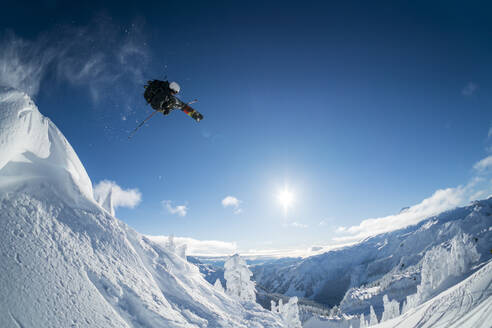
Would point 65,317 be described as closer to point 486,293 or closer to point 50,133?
point 50,133

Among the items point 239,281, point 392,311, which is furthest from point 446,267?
point 239,281

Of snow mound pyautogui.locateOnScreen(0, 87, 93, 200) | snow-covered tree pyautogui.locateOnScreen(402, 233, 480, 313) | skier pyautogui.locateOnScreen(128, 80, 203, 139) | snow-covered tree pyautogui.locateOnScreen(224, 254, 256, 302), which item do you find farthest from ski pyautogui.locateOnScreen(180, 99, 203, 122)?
snow-covered tree pyautogui.locateOnScreen(402, 233, 480, 313)

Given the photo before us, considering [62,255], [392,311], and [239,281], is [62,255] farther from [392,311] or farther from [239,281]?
[392,311]

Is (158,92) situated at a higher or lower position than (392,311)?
higher

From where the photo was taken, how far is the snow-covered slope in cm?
701

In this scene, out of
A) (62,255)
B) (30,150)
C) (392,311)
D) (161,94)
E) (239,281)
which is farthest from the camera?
(392,311)

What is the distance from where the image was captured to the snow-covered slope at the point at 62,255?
7012 millimetres

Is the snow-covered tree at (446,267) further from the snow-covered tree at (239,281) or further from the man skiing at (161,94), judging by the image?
the man skiing at (161,94)

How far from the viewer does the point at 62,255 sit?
8664mm

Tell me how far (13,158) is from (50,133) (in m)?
3.61

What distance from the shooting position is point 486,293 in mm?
10633

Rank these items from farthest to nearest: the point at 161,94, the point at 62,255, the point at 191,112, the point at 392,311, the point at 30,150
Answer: the point at 392,311 → the point at 191,112 → the point at 161,94 → the point at 30,150 → the point at 62,255

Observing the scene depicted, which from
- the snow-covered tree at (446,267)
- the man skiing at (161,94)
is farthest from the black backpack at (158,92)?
the snow-covered tree at (446,267)

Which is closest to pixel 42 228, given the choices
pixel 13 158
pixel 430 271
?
pixel 13 158
